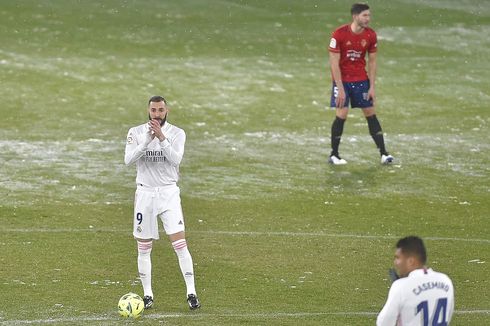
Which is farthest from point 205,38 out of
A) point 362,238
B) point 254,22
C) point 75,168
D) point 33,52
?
point 362,238

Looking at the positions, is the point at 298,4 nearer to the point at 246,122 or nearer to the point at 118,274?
the point at 246,122

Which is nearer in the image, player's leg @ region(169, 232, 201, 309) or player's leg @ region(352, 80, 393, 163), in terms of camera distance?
player's leg @ region(169, 232, 201, 309)

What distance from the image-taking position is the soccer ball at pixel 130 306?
1380cm

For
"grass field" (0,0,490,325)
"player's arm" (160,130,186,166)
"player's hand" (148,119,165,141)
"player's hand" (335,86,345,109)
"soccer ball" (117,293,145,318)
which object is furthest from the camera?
"player's hand" (335,86,345,109)

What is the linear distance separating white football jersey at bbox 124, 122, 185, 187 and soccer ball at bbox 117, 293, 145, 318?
4.61 ft

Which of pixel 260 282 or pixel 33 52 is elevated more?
pixel 33 52

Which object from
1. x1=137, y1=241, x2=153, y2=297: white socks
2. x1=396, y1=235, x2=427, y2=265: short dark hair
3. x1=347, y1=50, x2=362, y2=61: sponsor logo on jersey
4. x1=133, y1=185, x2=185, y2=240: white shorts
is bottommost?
x1=137, y1=241, x2=153, y2=297: white socks

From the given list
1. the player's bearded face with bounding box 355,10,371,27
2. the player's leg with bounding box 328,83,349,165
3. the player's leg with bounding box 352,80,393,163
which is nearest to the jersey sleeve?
the player's bearded face with bounding box 355,10,371,27

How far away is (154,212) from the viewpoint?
14570 millimetres

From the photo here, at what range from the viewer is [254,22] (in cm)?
3594

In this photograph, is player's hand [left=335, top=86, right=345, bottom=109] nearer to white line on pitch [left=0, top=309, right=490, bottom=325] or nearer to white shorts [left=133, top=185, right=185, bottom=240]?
white shorts [left=133, top=185, right=185, bottom=240]

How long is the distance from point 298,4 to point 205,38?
4782 millimetres

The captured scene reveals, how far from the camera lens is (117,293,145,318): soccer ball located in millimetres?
13797

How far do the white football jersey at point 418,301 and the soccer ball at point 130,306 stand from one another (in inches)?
185
